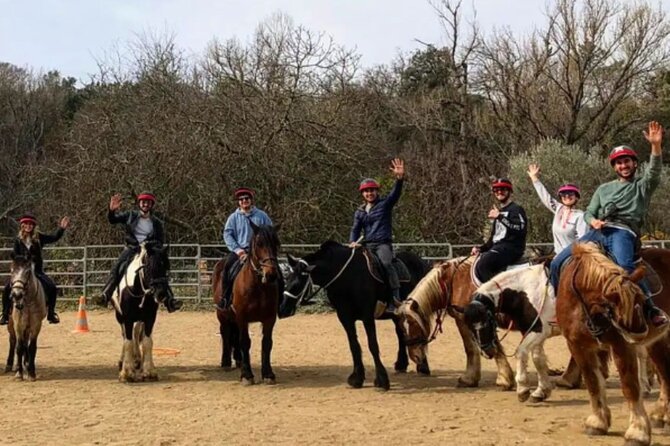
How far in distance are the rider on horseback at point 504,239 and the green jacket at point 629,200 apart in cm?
208

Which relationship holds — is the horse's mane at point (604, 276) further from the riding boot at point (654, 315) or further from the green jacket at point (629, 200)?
the green jacket at point (629, 200)

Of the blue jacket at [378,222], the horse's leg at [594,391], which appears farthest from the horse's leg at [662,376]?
the blue jacket at [378,222]

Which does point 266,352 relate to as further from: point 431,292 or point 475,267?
point 475,267

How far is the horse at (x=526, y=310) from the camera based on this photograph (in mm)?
6934

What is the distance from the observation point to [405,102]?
2986 cm

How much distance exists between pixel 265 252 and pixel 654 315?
14.2 ft

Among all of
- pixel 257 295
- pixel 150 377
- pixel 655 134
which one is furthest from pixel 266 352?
pixel 655 134

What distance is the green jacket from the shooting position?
5496 mm

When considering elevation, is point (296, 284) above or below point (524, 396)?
above

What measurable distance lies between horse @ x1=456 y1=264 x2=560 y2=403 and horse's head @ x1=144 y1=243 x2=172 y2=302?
3719 millimetres

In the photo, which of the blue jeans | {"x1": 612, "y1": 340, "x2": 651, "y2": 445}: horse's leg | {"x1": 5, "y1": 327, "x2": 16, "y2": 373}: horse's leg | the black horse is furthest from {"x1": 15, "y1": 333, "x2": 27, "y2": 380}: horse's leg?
{"x1": 612, "y1": 340, "x2": 651, "y2": 445}: horse's leg

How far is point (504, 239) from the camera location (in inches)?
315

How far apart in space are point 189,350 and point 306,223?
10.4 meters

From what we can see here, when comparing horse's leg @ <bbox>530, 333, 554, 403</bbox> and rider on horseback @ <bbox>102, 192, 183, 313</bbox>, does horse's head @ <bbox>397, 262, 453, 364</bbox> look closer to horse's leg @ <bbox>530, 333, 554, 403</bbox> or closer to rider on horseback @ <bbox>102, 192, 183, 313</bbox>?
horse's leg @ <bbox>530, 333, 554, 403</bbox>
